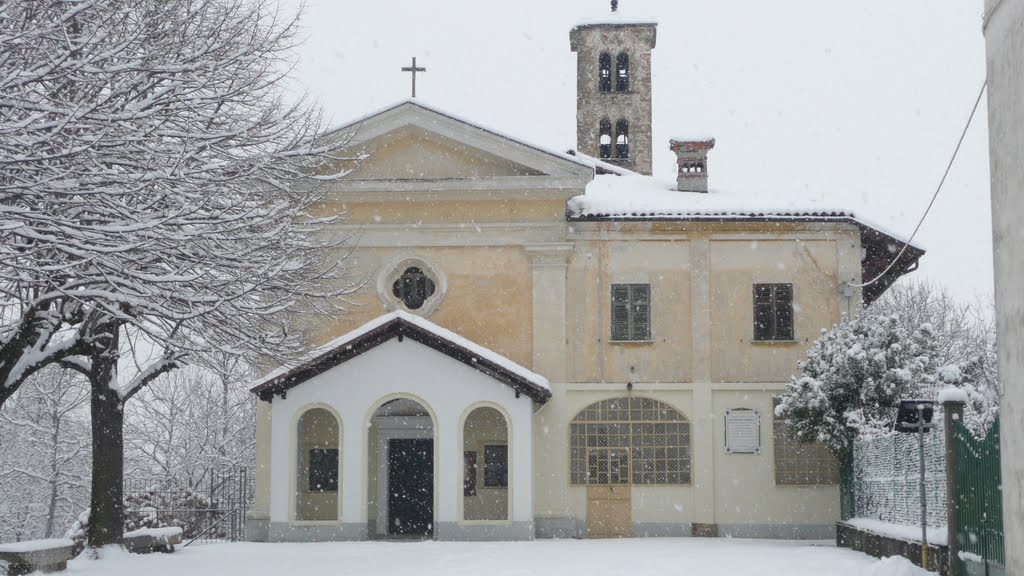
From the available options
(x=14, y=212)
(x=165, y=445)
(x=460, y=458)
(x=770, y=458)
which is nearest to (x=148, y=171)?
(x=14, y=212)

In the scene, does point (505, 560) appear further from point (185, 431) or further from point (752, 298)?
point (185, 431)

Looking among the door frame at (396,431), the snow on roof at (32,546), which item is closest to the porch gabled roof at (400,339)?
the door frame at (396,431)

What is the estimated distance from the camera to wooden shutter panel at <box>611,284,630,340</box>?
918 inches

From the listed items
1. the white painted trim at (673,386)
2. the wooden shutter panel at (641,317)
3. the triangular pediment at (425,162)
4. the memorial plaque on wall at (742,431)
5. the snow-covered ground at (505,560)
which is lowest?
the snow-covered ground at (505,560)

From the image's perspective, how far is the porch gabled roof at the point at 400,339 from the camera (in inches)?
850

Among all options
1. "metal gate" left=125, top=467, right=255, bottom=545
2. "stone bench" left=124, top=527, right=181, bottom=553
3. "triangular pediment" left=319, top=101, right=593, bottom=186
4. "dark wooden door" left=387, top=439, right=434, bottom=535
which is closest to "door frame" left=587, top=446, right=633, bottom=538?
A: "dark wooden door" left=387, top=439, right=434, bottom=535

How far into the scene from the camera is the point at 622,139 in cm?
3331

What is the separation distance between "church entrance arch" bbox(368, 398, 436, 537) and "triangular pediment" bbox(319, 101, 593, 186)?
4.66 m

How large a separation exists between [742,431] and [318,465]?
8405 millimetres

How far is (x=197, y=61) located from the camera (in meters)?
12.3

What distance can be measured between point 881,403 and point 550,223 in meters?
7.21

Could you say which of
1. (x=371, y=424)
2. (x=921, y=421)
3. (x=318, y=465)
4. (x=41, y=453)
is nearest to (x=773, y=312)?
(x=371, y=424)

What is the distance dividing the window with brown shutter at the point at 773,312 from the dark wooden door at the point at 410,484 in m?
7.06

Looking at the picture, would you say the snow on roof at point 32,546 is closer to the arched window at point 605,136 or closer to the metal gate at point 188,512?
the metal gate at point 188,512
